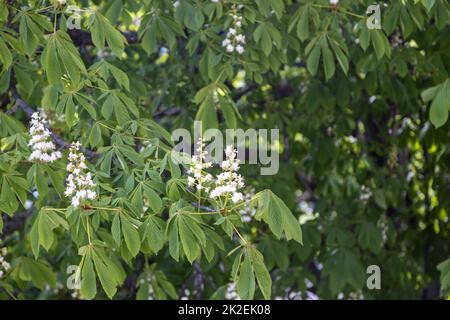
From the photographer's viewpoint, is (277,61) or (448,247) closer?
(277,61)

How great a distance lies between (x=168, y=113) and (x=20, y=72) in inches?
52.0

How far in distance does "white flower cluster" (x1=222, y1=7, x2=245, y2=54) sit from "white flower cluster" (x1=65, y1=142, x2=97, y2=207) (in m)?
1.09

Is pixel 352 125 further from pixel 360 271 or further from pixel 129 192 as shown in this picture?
pixel 129 192

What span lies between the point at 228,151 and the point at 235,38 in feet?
3.48

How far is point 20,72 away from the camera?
3.48 metres

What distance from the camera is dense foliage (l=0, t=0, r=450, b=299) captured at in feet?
8.75

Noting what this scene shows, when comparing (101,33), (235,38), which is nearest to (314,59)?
(235,38)

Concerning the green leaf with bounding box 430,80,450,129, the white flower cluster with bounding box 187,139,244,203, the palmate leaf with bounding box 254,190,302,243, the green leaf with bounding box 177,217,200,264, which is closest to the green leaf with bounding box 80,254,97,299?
the green leaf with bounding box 177,217,200,264

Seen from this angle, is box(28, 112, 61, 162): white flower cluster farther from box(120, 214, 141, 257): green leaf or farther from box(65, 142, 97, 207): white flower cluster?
box(120, 214, 141, 257): green leaf

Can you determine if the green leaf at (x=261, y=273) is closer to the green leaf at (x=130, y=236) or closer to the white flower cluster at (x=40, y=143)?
the green leaf at (x=130, y=236)

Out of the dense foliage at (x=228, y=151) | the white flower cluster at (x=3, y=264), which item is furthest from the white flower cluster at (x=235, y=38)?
the white flower cluster at (x=3, y=264)

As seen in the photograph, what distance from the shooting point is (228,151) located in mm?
2582

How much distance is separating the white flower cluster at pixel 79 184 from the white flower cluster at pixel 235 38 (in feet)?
3.58
